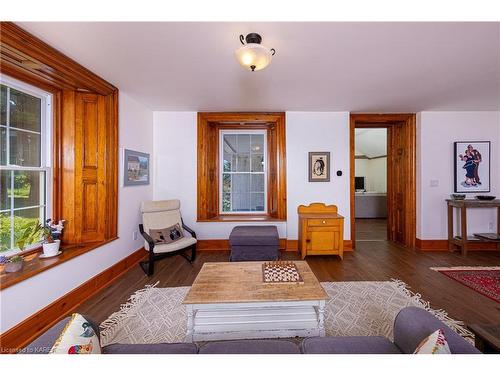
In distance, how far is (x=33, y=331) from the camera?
172cm

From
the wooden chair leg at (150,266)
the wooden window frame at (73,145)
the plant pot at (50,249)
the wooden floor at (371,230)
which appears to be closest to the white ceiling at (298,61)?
the wooden window frame at (73,145)

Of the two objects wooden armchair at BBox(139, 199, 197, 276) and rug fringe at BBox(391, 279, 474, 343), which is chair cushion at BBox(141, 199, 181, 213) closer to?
wooden armchair at BBox(139, 199, 197, 276)

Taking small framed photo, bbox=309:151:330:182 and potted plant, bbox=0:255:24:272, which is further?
small framed photo, bbox=309:151:330:182

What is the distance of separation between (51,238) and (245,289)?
6.51ft

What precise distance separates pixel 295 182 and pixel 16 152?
347cm

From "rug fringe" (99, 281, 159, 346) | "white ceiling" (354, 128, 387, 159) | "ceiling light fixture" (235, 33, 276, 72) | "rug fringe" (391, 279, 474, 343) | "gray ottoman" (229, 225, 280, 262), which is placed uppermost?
"white ceiling" (354, 128, 387, 159)

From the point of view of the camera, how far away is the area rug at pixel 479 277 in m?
2.34

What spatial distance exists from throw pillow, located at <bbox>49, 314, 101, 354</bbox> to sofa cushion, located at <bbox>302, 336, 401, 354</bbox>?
0.92 meters

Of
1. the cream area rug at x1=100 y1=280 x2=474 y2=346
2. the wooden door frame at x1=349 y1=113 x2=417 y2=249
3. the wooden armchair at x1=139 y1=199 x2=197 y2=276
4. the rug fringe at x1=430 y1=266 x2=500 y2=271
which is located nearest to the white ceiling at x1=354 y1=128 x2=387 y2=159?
the wooden door frame at x1=349 y1=113 x2=417 y2=249

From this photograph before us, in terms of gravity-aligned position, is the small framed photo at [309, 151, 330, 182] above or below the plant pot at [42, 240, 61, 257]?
above

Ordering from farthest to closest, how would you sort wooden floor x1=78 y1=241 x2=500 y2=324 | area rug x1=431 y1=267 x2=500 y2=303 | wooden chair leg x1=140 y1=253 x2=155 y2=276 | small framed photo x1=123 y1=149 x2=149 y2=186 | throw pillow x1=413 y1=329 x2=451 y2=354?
small framed photo x1=123 y1=149 x2=149 y2=186 < wooden chair leg x1=140 y1=253 x2=155 y2=276 < area rug x1=431 y1=267 x2=500 y2=303 < wooden floor x1=78 y1=241 x2=500 y2=324 < throw pillow x1=413 y1=329 x2=451 y2=354

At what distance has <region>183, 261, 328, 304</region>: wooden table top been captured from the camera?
1.53m
